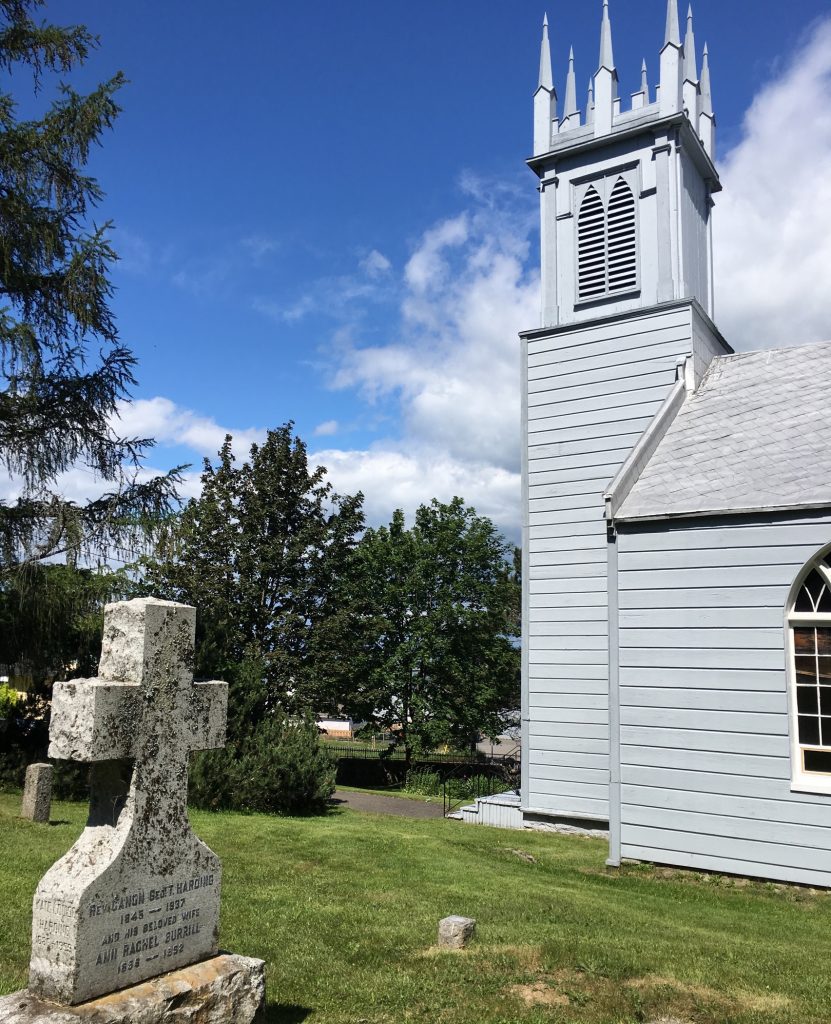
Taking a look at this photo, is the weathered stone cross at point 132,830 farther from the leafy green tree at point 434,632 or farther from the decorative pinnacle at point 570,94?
the leafy green tree at point 434,632

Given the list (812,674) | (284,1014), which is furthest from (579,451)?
(284,1014)

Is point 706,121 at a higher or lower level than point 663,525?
higher

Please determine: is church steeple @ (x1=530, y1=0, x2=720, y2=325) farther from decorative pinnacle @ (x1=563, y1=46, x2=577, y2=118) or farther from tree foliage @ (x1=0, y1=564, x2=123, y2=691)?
tree foliage @ (x1=0, y1=564, x2=123, y2=691)

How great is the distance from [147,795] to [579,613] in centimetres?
1125

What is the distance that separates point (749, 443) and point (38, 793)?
1254 centimetres

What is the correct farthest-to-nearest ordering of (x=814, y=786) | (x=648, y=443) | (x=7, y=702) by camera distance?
1. (x=7, y=702)
2. (x=648, y=443)
3. (x=814, y=786)

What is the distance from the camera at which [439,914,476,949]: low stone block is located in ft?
22.2

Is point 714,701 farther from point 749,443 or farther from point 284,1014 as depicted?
point 284,1014

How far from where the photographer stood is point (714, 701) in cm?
1133

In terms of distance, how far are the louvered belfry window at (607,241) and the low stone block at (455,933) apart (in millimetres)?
12530

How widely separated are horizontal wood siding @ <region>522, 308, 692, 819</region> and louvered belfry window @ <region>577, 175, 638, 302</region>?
1.06 meters

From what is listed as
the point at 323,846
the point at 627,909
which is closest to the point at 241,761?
the point at 323,846

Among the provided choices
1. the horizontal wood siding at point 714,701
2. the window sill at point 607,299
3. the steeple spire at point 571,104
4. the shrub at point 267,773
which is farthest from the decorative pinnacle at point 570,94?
the shrub at point 267,773

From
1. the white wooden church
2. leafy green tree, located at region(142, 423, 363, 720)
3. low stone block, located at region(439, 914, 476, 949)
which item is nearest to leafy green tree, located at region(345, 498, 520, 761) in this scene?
leafy green tree, located at region(142, 423, 363, 720)
